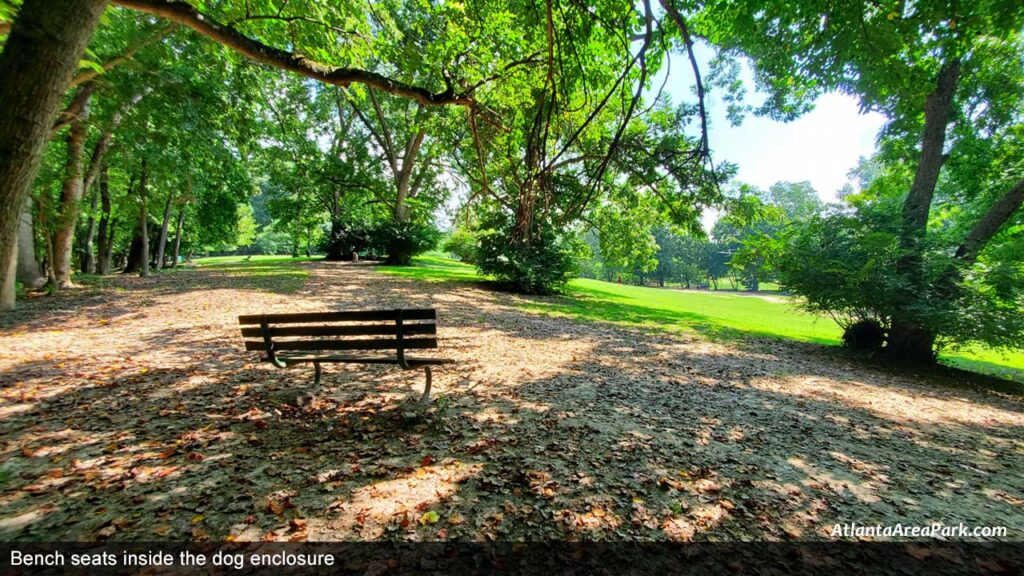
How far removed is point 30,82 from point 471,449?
378 centimetres

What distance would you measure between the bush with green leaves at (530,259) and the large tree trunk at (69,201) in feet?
40.7

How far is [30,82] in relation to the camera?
2.11m

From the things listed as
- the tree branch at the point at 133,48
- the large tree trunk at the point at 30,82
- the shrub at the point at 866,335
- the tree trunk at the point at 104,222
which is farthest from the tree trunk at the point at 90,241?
the shrub at the point at 866,335

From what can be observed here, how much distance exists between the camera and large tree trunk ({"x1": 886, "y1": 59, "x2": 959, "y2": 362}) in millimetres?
8359

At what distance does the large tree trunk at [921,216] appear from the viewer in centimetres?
836

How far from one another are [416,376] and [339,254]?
27516 mm

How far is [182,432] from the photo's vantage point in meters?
3.55

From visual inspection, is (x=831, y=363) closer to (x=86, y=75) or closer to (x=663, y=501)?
(x=663, y=501)

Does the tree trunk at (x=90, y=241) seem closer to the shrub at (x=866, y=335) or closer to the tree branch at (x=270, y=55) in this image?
the tree branch at (x=270, y=55)

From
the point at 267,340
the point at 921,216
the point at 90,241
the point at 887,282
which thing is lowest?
the point at 267,340

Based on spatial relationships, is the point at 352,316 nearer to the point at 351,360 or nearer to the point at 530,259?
the point at 351,360

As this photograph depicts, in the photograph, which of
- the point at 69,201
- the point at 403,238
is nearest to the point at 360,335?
the point at 69,201

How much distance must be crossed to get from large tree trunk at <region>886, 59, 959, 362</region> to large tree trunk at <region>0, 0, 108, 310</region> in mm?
12540

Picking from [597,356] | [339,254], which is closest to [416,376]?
[597,356]
